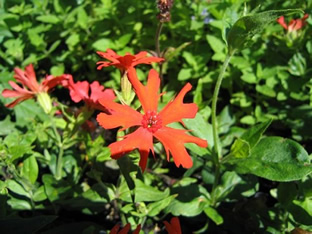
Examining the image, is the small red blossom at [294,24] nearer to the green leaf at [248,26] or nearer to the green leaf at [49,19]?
the green leaf at [248,26]

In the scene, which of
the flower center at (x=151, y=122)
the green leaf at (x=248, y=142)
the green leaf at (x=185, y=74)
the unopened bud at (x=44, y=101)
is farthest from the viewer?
the green leaf at (x=185, y=74)

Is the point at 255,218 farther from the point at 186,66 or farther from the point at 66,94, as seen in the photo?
the point at 66,94

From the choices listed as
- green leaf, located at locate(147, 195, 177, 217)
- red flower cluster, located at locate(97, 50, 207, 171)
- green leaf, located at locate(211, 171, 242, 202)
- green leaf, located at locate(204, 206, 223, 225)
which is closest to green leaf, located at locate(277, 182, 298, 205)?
green leaf, located at locate(211, 171, 242, 202)

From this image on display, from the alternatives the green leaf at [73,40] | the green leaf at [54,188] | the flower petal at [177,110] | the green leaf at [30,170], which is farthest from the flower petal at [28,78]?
the flower petal at [177,110]

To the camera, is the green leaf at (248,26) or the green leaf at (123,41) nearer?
the green leaf at (248,26)

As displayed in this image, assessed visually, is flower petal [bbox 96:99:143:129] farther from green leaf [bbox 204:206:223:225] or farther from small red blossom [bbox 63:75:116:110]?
green leaf [bbox 204:206:223:225]

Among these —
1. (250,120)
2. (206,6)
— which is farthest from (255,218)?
(206,6)

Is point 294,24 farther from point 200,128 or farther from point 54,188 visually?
point 54,188
